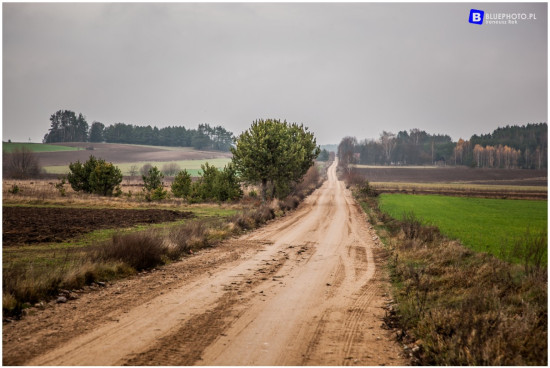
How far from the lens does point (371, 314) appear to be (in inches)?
343

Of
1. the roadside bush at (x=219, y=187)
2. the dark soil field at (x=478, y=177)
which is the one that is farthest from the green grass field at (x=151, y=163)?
the dark soil field at (x=478, y=177)

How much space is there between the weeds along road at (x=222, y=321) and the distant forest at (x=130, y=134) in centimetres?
12345

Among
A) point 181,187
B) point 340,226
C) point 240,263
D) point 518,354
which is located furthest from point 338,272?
point 181,187

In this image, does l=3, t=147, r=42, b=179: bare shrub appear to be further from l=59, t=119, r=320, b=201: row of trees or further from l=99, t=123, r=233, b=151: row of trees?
l=99, t=123, r=233, b=151: row of trees

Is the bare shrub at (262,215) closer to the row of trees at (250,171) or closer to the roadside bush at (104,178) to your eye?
the row of trees at (250,171)

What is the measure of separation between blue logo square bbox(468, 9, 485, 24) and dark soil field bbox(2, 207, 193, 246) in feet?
65.5

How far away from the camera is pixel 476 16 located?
9859 mm

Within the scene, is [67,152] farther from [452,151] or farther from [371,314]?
[452,151]

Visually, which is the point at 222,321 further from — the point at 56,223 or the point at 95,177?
the point at 95,177

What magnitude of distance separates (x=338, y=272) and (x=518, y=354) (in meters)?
7.57

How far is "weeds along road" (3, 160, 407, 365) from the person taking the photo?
245 inches

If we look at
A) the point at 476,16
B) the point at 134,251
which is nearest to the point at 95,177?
the point at 134,251

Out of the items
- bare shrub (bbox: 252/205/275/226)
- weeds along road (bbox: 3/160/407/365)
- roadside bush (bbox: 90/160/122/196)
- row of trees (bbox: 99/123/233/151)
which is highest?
row of trees (bbox: 99/123/233/151)

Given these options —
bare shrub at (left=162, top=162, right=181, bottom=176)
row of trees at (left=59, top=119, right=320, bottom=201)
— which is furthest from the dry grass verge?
bare shrub at (left=162, top=162, right=181, bottom=176)
